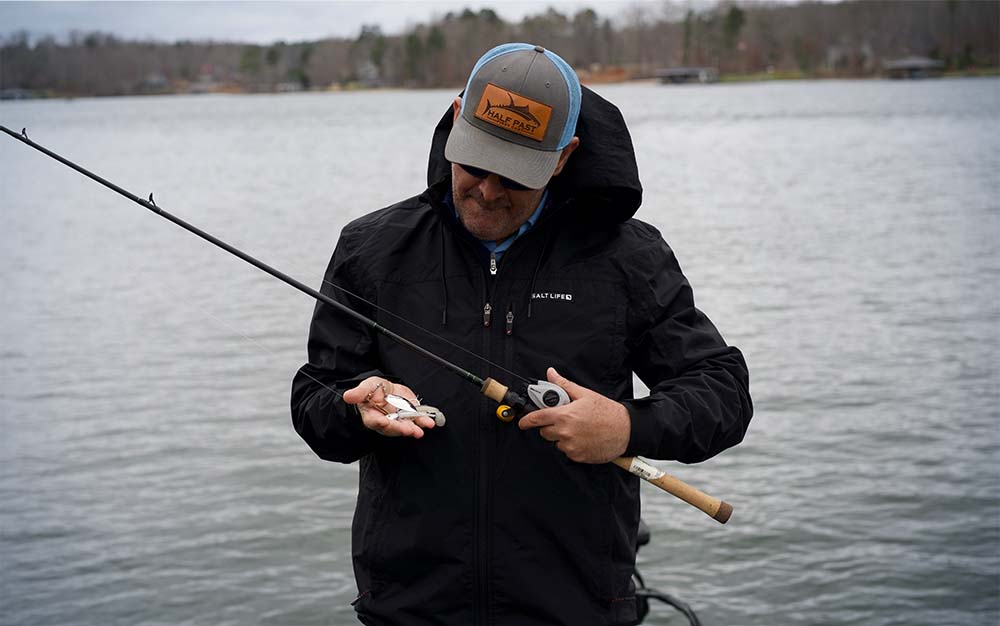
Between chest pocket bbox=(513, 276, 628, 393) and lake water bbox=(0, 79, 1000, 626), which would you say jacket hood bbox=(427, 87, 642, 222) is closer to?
chest pocket bbox=(513, 276, 628, 393)

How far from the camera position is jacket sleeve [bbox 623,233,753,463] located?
2484 millimetres

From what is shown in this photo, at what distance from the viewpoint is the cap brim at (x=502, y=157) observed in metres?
2.49

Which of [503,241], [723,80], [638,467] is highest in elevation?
[503,241]

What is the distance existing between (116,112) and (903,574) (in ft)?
313

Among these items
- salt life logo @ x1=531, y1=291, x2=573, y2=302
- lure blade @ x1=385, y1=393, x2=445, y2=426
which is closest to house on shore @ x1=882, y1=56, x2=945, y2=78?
salt life logo @ x1=531, y1=291, x2=573, y2=302

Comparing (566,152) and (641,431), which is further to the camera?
(566,152)

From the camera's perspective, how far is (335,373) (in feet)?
8.63

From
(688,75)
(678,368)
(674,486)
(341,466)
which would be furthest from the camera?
(688,75)

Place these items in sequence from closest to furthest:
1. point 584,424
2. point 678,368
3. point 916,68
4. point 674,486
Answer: point 584,424 < point 678,368 < point 674,486 < point 916,68

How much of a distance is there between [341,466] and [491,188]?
7.91 m

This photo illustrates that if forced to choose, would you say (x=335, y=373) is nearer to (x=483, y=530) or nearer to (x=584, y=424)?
(x=483, y=530)

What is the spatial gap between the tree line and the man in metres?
90.7

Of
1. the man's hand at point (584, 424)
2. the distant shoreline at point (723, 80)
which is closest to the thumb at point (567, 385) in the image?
the man's hand at point (584, 424)

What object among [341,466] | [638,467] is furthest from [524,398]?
[341,466]
